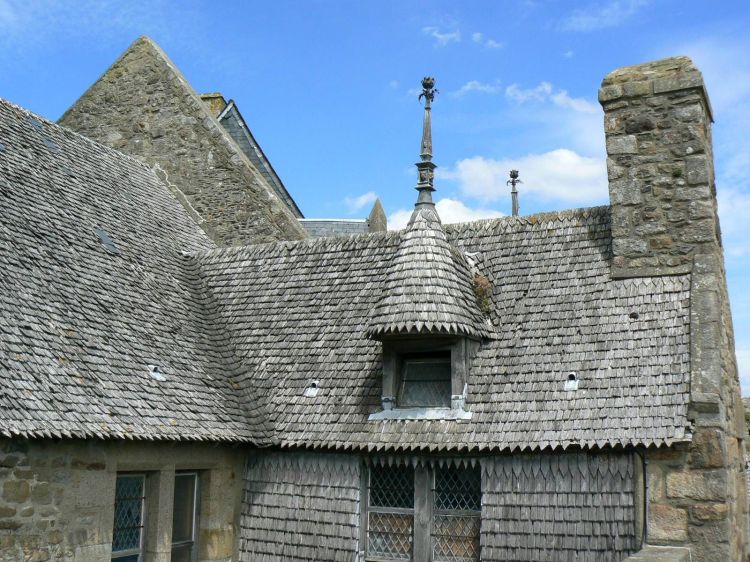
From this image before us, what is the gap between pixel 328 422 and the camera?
10312 millimetres

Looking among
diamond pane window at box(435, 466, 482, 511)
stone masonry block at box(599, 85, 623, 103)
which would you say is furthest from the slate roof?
stone masonry block at box(599, 85, 623, 103)

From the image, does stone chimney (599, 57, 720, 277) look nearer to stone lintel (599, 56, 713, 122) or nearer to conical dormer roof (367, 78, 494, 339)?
stone lintel (599, 56, 713, 122)

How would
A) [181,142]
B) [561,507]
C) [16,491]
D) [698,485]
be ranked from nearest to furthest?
[16,491], [698,485], [561,507], [181,142]

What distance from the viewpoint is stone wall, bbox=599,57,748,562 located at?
870cm

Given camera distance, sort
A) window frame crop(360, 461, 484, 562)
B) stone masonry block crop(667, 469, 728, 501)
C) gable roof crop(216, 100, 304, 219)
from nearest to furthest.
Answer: stone masonry block crop(667, 469, 728, 501)
window frame crop(360, 461, 484, 562)
gable roof crop(216, 100, 304, 219)

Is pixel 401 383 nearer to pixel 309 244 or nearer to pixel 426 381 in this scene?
pixel 426 381

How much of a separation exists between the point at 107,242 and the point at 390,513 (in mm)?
5356

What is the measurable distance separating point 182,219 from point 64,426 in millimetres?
7813

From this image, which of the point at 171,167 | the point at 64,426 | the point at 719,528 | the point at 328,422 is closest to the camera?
the point at 64,426

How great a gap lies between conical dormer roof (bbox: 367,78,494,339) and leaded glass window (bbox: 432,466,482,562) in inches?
61.1

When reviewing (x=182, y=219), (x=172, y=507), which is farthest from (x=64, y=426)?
(x=182, y=219)

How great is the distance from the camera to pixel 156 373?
10.0 meters

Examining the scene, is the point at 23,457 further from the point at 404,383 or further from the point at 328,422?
the point at 404,383

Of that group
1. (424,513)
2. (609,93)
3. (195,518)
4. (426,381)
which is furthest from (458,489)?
(609,93)
